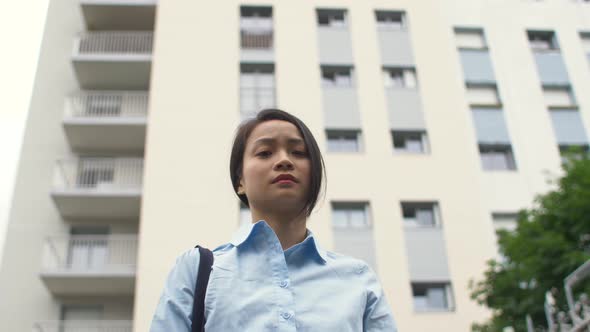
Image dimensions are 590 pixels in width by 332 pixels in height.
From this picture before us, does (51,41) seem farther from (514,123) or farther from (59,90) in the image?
(514,123)

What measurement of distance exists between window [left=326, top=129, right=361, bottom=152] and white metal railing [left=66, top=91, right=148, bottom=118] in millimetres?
5247

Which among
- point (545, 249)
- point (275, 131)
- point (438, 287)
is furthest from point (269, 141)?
point (438, 287)

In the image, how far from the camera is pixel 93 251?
14.4 metres

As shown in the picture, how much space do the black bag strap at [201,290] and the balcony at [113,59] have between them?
15043mm

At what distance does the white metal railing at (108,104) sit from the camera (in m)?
15.9

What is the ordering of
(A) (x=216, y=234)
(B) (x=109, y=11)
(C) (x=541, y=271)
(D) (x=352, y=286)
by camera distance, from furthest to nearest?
1. (B) (x=109, y=11)
2. (A) (x=216, y=234)
3. (C) (x=541, y=271)
4. (D) (x=352, y=286)

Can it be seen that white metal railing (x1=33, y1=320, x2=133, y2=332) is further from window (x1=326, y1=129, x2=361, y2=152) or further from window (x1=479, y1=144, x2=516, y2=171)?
window (x1=479, y1=144, x2=516, y2=171)

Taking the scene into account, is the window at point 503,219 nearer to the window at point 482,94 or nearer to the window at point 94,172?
the window at point 482,94

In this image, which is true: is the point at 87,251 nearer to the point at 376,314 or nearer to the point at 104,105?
the point at 104,105

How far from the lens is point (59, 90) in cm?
1594

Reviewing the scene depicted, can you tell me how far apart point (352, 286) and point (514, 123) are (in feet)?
51.9

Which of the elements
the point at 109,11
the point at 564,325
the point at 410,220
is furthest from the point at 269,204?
the point at 109,11

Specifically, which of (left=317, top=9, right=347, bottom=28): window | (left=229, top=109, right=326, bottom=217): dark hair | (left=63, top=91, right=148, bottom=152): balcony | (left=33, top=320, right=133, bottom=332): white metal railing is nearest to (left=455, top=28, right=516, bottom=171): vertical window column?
(left=317, top=9, right=347, bottom=28): window

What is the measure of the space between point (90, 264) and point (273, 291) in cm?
1373
